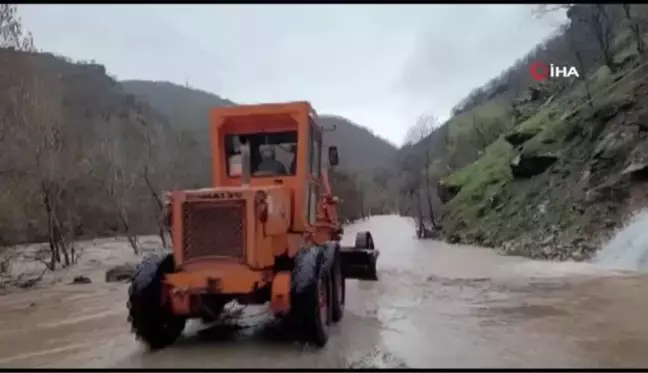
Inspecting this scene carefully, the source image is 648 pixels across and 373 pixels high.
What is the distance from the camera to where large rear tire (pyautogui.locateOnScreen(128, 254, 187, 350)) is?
295 inches

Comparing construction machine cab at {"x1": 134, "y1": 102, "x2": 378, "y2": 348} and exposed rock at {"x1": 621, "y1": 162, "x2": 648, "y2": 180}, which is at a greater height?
exposed rock at {"x1": 621, "y1": 162, "x2": 648, "y2": 180}

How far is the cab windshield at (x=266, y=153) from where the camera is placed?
8844 millimetres

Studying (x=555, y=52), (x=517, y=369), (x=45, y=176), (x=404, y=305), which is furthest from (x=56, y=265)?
(x=555, y=52)

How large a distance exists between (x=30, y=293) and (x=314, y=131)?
465 inches

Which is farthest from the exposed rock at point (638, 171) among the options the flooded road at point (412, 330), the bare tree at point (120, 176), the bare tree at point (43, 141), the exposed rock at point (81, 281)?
the bare tree at point (120, 176)

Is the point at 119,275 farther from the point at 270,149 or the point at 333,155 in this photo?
the point at 270,149

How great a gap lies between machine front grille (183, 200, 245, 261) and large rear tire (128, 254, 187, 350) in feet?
1.47

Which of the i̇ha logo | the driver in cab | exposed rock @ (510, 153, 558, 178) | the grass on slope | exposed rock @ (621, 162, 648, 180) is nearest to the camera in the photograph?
the driver in cab

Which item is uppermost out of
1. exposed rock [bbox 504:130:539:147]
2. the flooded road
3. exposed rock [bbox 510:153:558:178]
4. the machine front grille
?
exposed rock [bbox 504:130:539:147]

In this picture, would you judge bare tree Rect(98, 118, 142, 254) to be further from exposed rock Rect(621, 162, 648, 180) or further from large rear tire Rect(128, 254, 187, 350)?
large rear tire Rect(128, 254, 187, 350)

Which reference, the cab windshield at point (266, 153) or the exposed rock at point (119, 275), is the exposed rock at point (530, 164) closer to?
the exposed rock at point (119, 275)

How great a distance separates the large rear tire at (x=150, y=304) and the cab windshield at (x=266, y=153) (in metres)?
1.81

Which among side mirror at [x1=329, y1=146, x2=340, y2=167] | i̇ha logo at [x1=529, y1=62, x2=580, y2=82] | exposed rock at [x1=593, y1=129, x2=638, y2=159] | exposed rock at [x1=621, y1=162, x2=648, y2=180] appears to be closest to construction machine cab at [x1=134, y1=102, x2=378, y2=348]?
side mirror at [x1=329, y1=146, x2=340, y2=167]

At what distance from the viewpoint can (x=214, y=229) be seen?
7484mm
